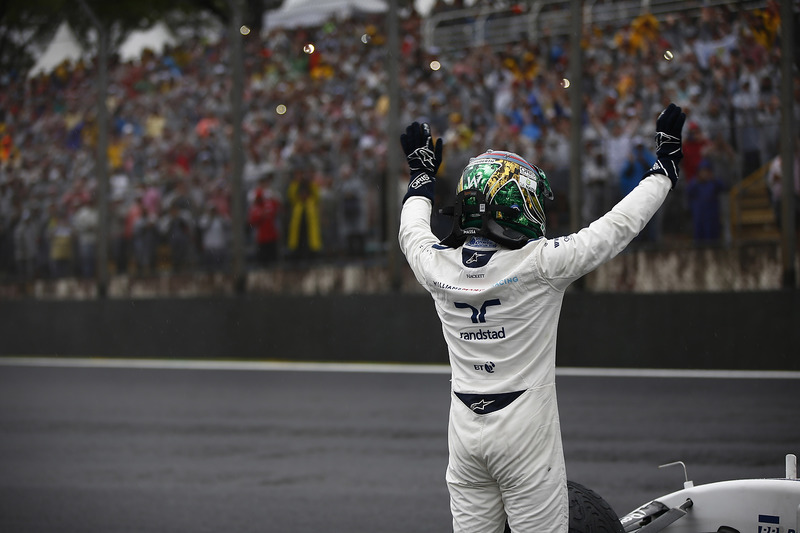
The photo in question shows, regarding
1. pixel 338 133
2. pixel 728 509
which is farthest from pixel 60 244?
pixel 728 509

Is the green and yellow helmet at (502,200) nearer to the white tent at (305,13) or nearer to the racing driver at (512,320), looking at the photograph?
the racing driver at (512,320)

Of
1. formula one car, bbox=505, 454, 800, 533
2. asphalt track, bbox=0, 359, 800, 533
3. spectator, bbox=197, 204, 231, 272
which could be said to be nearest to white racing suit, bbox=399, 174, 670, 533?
formula one car, bbox=505, 454, 800, 533

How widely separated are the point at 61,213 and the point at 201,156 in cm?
207

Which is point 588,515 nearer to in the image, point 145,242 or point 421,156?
point 421,156

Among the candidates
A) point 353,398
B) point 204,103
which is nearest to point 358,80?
point 204,103

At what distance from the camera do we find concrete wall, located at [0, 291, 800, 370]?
977 cm

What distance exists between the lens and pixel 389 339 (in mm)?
11344

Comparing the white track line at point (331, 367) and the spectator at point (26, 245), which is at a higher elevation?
the spectator at point (26, 245)

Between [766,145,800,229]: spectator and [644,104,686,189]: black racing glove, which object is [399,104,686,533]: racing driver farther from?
[766,145,800,229]: spectator

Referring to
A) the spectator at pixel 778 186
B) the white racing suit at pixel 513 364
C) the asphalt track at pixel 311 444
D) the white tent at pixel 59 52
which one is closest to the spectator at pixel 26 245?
the white tent at pixel 59 52

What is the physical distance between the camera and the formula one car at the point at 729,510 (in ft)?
12.2

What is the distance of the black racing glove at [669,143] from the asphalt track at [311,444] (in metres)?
2.97

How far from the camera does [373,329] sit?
11398 mm

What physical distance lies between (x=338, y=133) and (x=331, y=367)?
282 centimetres
